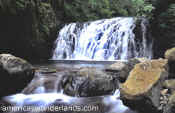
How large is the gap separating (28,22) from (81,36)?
379cm

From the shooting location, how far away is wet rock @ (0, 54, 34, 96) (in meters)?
5.39

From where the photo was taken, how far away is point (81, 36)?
1300 centimetres

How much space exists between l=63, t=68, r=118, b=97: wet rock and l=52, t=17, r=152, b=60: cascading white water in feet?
19.1

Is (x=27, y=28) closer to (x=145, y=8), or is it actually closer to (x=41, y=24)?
(x=41, y=24)

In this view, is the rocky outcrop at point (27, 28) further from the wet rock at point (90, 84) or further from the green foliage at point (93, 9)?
the wet rock at point (90, 84)

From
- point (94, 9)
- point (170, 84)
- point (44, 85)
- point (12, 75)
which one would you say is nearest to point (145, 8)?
point (170, 84)

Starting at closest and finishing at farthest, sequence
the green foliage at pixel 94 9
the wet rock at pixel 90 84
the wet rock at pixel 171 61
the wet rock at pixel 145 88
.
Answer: the wet rock at pixel 145 88
the wet rock at pixel 90 84
the wet rock at pixel 171 61
the green foliage at pixel 94 9

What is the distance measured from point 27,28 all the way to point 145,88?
7.69 m

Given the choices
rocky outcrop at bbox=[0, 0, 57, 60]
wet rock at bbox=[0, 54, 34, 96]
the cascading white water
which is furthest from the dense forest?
wet rock at bbox=[0, 54, 34, 96]

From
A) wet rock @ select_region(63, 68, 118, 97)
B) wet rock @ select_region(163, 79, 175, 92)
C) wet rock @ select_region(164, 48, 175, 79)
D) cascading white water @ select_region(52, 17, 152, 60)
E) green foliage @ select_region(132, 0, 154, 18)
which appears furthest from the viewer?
cascading white water @ select_region(52, 17, 152, 60)

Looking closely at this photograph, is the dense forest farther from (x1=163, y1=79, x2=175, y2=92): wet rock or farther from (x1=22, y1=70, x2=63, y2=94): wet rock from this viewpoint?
(x1=163, y1=79, x2=175, y2=92): wet rock

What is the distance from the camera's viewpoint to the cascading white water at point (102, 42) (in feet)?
36.7

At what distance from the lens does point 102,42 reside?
11.9 metres

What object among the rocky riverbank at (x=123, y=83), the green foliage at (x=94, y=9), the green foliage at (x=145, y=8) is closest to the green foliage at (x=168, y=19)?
the green foliage at (x=145, y=8)
